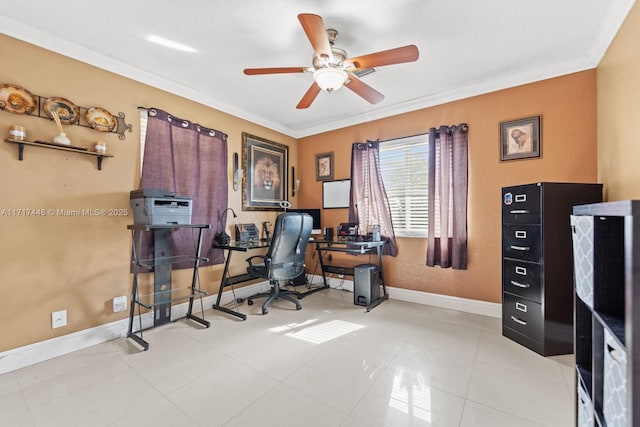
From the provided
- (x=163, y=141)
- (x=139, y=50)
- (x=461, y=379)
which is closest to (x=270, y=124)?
(x=163, y=141)

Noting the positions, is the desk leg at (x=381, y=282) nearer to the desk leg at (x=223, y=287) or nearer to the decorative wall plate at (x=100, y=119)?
the desk leg at (x=223, y=287)

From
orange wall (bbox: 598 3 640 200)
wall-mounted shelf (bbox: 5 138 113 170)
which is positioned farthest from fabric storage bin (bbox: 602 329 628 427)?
wall-mounted shelf (bbox: 5 138 113 170)

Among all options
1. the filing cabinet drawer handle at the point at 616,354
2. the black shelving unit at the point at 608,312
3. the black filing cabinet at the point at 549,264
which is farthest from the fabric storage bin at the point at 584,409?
the black filing cabinet at the point at 549,264

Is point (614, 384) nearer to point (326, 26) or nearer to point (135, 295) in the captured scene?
point (326, 26)

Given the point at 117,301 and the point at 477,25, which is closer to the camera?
the point at 477,25

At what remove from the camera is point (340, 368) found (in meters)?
1.90

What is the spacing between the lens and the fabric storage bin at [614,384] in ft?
2.26

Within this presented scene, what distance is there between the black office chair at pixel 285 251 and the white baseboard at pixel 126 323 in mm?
532

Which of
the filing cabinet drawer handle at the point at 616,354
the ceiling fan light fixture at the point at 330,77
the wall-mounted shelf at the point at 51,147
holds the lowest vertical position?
the filing cabinet drawer handle at the point at 616,354

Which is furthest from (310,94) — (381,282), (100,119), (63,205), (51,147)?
(381,282)

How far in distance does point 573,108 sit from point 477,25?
1.32 meters

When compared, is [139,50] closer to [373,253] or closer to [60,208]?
[60,208]

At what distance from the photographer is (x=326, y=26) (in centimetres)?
198

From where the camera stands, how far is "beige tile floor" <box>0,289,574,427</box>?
1.44m
